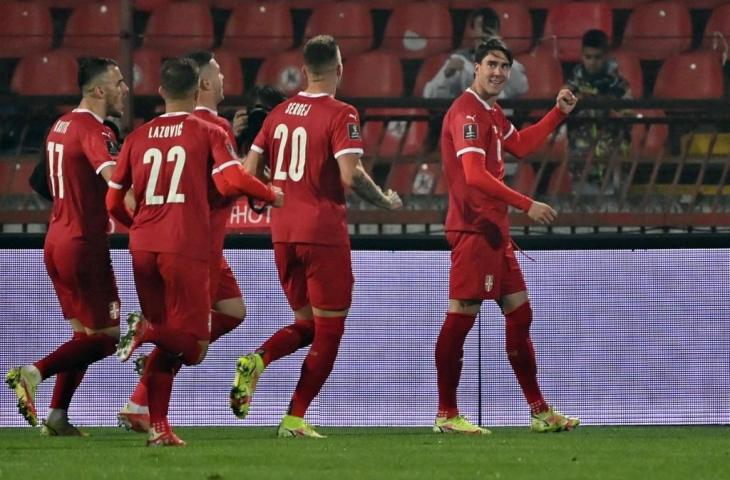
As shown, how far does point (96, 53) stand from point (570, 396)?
19.1 ft

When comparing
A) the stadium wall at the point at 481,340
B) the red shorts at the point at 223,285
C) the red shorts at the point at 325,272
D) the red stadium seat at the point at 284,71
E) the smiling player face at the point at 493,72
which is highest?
the smiling player face at the point at 493,72

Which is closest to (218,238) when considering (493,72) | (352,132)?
(352,132)

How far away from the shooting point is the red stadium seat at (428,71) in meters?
13.2

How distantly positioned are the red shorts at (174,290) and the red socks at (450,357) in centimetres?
149

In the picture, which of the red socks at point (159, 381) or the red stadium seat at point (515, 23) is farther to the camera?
the red stadium seat at point (515, 23)

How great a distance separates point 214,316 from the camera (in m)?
7.91

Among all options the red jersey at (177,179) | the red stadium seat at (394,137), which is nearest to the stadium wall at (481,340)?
the red jersey at (177,179)

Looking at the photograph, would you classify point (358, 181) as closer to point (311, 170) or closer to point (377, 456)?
point (311, 170)

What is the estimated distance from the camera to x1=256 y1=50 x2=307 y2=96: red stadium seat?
13.3m

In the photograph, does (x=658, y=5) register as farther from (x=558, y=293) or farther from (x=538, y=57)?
(x=558, y=293)

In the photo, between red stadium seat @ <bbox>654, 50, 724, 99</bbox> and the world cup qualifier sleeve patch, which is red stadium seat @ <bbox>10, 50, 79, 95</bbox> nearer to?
red stadium seat @ <bbox>654, 50, 724, 99</bbox>

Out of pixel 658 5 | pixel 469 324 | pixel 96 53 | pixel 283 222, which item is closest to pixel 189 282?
pixel 283 222

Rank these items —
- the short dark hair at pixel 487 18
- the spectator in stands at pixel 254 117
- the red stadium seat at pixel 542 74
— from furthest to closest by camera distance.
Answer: the red stadium seat at pixel 542 74 → the short dark hair at pixel 487 18 → the spectator in stands at pixel 254 117

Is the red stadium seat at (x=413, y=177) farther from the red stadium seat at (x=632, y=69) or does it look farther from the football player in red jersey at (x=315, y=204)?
the football player in red jersey at (x=315, y=204)
